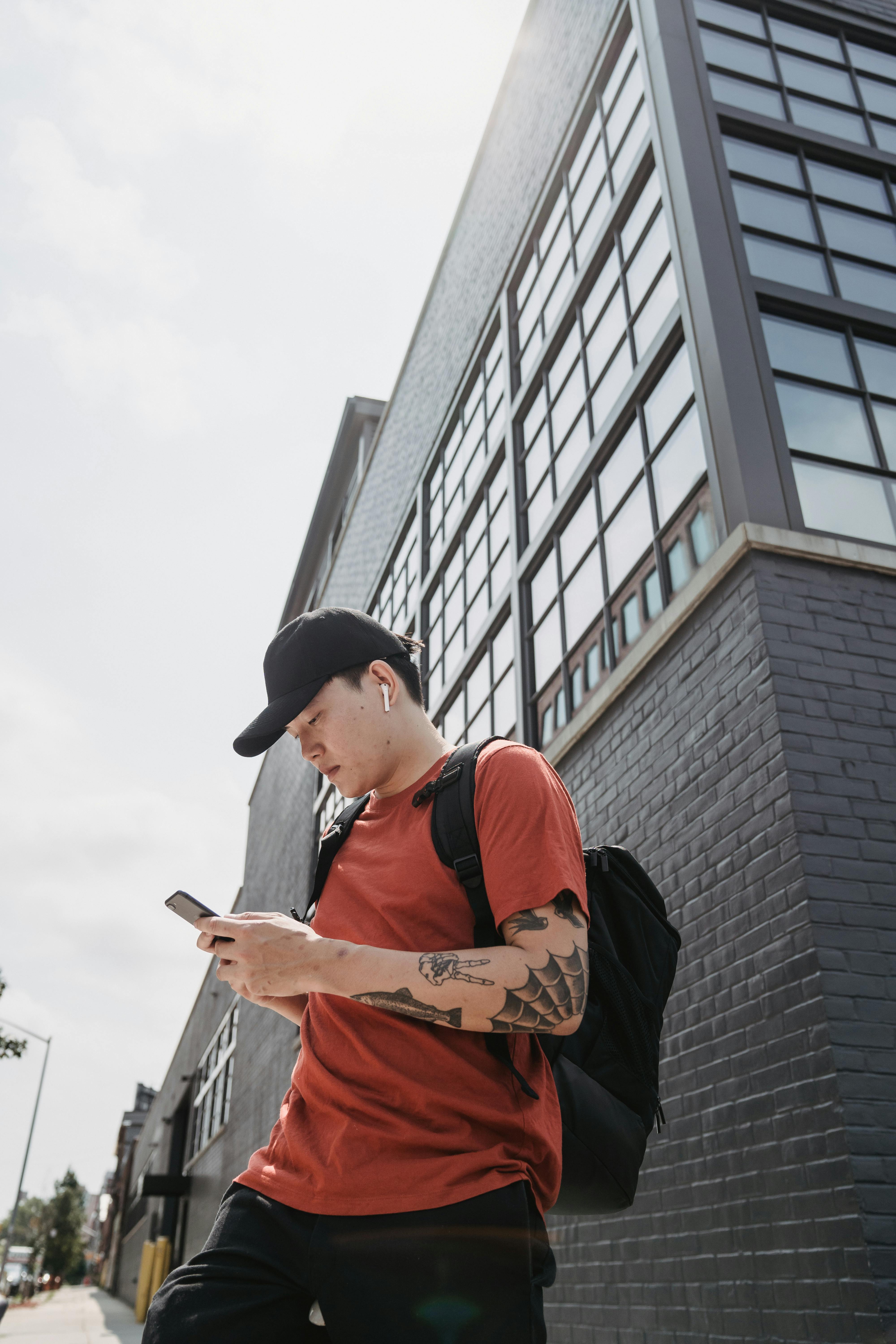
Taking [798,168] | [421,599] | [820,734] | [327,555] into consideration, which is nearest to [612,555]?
[820,734]

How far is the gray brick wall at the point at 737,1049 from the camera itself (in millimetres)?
3832

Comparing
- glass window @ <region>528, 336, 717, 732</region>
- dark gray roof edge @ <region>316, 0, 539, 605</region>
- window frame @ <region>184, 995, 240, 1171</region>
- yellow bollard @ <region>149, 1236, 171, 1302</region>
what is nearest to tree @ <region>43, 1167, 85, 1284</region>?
yellow bollard @ <region>149, 1236, 171, 1302</region>

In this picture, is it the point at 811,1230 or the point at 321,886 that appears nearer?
the point at 321,886

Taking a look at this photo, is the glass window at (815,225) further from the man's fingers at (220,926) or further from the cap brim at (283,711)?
the man's fingers at (220,926)

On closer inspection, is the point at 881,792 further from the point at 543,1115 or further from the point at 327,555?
the point at 327,555

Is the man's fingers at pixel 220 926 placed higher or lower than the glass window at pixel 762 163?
lower

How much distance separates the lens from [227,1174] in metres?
21.2

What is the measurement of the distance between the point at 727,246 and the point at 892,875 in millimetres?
4436

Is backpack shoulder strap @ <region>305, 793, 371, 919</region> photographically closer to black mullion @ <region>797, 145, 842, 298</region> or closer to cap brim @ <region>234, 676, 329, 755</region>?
cap brim @ <region>234, 676, 329, 755</region>

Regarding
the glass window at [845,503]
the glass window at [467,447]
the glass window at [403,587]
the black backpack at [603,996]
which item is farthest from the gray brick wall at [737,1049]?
the glass window at [403,587]

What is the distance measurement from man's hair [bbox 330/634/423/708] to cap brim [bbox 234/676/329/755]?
0.05 metres

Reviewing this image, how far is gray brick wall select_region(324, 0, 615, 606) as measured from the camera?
386 inches

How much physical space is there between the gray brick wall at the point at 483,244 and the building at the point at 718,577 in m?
0.08

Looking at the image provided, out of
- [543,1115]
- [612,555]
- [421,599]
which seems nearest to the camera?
[543,1115]
